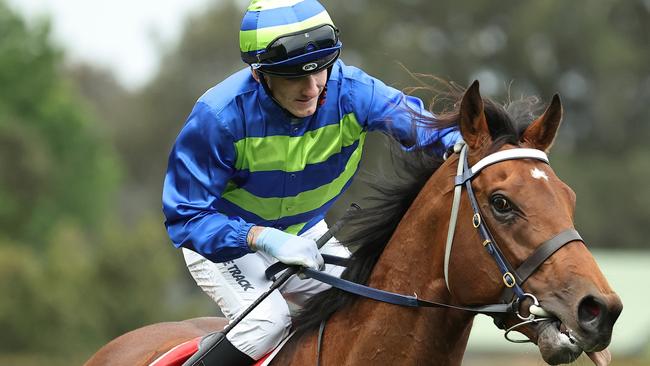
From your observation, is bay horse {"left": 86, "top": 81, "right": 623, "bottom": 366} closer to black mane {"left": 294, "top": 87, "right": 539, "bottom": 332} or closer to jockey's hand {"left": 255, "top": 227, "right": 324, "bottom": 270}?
black mane {"left": 294, "top": 87, "right": 539, "bottom": 332}

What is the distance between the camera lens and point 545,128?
14.9 feet

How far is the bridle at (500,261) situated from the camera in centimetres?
411

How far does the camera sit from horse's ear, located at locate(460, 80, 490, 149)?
4.50m

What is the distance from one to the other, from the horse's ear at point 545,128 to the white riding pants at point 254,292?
1119 millimetres

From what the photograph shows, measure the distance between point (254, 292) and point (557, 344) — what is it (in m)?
1.61

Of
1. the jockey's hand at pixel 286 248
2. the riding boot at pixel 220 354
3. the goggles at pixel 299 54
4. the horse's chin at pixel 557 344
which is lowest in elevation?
the riding boot at pixel 220 354

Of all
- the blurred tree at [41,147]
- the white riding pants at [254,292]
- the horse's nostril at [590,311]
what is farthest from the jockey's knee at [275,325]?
the blurred tree at [41,147]

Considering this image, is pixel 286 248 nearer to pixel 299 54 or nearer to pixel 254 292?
pixel 254 292

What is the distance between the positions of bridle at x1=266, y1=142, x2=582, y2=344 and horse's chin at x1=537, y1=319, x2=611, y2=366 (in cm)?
4

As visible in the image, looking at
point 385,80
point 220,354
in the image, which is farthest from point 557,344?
point 385,80

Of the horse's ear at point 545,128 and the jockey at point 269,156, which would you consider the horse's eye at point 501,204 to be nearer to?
the horse's ear at point 545,128

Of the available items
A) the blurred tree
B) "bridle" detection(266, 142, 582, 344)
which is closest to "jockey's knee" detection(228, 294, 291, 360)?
"bridle" detection(266, 142, 582, 344)

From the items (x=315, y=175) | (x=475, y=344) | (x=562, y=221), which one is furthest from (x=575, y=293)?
(x=475, y=344)

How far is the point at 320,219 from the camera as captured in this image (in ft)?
18.4
